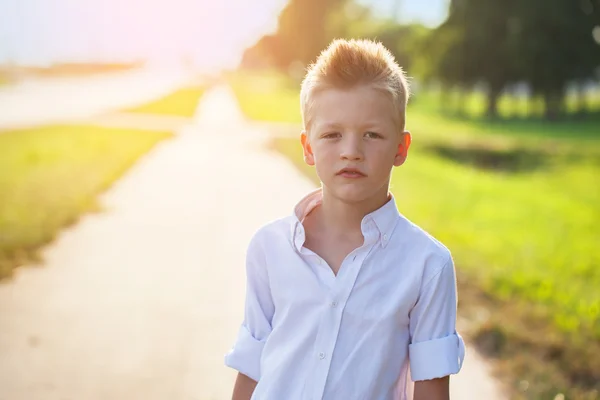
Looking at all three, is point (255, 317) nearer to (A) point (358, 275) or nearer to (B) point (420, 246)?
(A) point (358, 275)

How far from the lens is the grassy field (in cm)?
407

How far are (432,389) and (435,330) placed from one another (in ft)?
0.54

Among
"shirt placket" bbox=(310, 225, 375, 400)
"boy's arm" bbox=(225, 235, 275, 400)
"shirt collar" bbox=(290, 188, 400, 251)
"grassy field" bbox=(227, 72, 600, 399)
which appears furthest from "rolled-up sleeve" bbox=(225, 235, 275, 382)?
"grassy field" bbox=(227, 72, 600, 399)

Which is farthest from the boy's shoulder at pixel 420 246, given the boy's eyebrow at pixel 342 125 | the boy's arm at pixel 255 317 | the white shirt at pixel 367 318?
the boy's arm at pixel 255 317

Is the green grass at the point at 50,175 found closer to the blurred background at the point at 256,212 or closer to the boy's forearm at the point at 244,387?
the blurred background at the point at 256,212

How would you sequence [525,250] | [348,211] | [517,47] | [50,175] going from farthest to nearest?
[517,47] → [50,175] → [525,250] → [348,211]

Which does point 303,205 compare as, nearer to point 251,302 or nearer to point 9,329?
point 251,302

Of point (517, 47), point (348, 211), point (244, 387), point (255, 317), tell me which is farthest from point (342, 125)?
point (517, 47)

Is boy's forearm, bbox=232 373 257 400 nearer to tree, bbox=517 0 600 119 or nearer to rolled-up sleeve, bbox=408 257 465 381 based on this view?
rolled-up sleeve, bbox=408 257 465 381

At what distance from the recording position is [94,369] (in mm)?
3918

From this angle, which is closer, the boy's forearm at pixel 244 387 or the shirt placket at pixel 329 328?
the shirt placket at pixel 329 328

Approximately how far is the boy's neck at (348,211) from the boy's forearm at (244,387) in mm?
500

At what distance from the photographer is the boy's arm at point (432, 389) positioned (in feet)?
5.83

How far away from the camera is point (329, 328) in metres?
1.75
